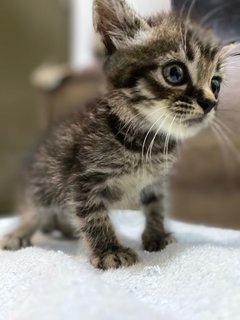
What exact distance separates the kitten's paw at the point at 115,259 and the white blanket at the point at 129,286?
0.7 inches

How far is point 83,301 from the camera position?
67 centimetres

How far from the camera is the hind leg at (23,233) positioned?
1.13 meters

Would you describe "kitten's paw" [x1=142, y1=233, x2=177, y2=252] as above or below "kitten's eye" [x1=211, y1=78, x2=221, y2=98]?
below

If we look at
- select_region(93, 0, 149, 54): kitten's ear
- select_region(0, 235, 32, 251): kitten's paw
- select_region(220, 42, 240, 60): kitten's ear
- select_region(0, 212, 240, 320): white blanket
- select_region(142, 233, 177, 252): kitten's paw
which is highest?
select_region(93, 0, 149, 54): kitten's ear

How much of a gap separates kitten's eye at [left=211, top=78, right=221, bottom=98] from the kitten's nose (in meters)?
0.06

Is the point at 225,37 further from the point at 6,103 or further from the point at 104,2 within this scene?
the point at 6,103

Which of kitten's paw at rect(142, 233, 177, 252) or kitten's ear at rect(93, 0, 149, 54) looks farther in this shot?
kitten's paw at rect(142, 233, 177, 252)

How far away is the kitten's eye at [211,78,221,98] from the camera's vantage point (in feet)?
2.94

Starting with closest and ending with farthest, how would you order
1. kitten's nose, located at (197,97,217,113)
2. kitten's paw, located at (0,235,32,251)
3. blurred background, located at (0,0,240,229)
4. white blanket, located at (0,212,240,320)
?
white blanket, located at (0,212,240,320) < kitten's nose, located at (197,97,217,113) < blurred background, located at (0,0,240,229) < kitten's paw, located at (0,235,32,251)

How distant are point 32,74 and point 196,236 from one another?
5.39 ft

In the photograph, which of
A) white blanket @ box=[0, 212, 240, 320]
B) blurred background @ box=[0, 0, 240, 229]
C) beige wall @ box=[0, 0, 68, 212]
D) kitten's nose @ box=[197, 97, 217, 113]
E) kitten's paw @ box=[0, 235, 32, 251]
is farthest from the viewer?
beige wall @ box=[0, 0, 68, 212]

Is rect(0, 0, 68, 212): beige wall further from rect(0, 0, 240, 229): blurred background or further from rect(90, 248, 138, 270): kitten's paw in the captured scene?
rect(90, 248, 138, 270): kitten's paw

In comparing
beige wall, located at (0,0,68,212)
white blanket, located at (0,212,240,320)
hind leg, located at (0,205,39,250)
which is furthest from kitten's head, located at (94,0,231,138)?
beige wall, located at (0,0,68,212)

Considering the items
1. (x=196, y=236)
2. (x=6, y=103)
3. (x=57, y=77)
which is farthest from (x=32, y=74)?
(x=196, y=236)
